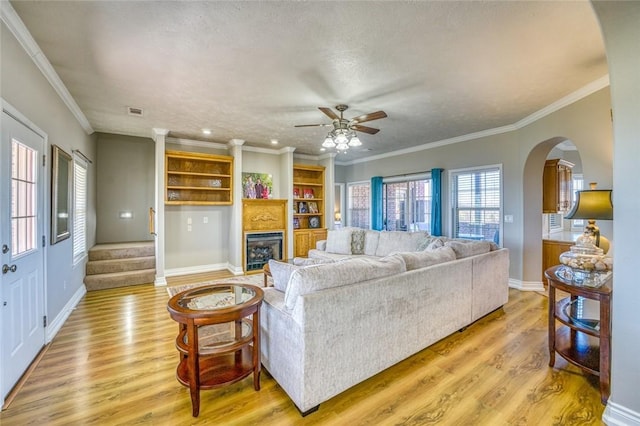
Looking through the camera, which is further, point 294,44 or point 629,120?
point 294,44

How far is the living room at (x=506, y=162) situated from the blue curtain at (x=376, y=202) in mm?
255

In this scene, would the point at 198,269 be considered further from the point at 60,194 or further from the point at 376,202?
the point at 376,202

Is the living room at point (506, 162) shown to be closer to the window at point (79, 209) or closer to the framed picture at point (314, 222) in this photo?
the window at point (79, 209)

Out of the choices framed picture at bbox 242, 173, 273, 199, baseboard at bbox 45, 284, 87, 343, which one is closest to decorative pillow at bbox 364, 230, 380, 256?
framed picture at bbox 242, 173, 273, 199

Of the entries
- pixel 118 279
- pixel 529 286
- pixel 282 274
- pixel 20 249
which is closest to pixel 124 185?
pixel 118 279

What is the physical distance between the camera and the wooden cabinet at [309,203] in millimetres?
6871

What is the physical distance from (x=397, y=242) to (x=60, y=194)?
480cm

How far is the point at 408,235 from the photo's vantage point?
4.97 metres

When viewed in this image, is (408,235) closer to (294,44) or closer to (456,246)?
(456,246)

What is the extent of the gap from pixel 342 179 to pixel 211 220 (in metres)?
3.98

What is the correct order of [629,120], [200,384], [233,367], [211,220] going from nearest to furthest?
[629,120] < [200,384] < [233,367] < [211,220]

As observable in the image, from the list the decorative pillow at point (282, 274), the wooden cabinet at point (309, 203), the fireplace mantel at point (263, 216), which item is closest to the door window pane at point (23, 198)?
the decorative pillow at point (282, 274)

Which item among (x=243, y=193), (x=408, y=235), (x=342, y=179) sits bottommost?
(x=408, y=235)

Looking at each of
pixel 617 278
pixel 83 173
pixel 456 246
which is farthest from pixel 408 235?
pixel 83 173
